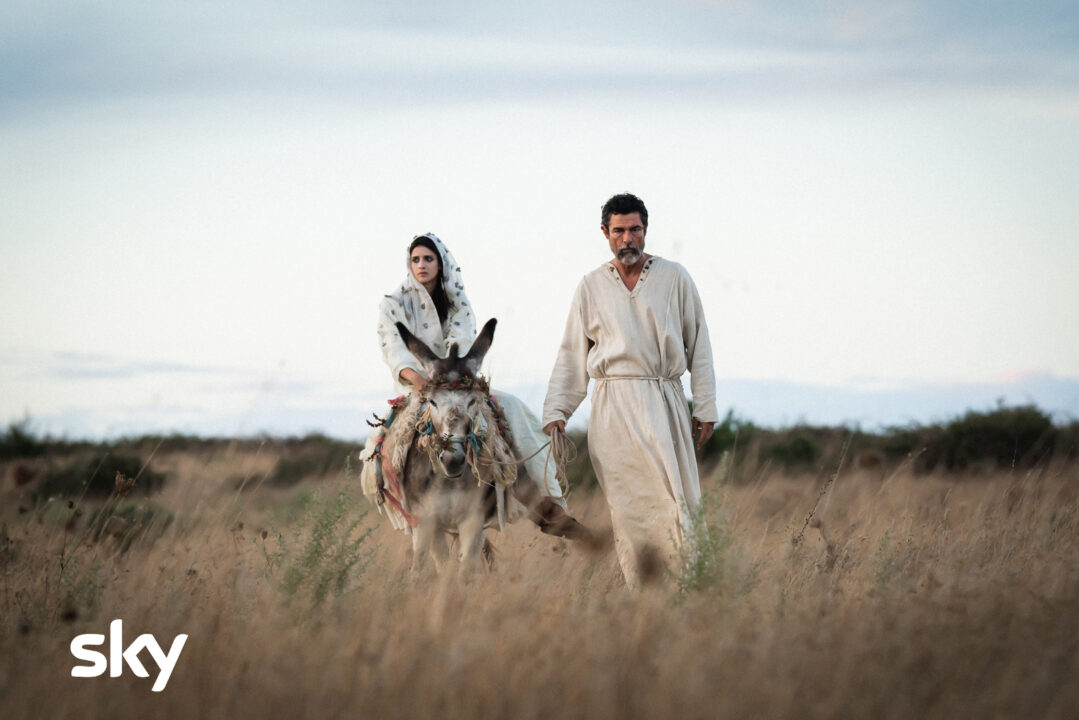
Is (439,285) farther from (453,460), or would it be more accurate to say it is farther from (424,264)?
(453,460)

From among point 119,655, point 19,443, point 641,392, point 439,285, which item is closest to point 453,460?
point 641,392

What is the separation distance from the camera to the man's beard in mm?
6418

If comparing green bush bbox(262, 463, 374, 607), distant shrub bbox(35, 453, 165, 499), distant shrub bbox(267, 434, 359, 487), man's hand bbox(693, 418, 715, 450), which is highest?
man's hand bbox(693, 418, 715, 450)

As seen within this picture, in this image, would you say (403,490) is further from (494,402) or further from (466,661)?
(466,661)

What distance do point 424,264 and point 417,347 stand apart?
2.90 ft

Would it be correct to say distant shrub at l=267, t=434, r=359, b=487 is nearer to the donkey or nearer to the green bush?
the donkey

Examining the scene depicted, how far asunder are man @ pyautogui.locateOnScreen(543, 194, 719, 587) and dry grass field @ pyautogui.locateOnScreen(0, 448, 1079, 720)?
1.47ft

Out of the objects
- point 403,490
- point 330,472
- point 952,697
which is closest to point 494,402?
point 403,490

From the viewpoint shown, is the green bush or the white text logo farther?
the green bush

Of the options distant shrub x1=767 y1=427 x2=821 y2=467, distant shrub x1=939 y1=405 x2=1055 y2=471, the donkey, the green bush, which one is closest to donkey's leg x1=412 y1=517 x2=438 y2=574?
the donkey

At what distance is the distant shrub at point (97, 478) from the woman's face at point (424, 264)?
1148 centimetres

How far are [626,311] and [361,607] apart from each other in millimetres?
2427

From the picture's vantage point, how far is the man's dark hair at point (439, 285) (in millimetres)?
7262

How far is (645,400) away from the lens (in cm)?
638
